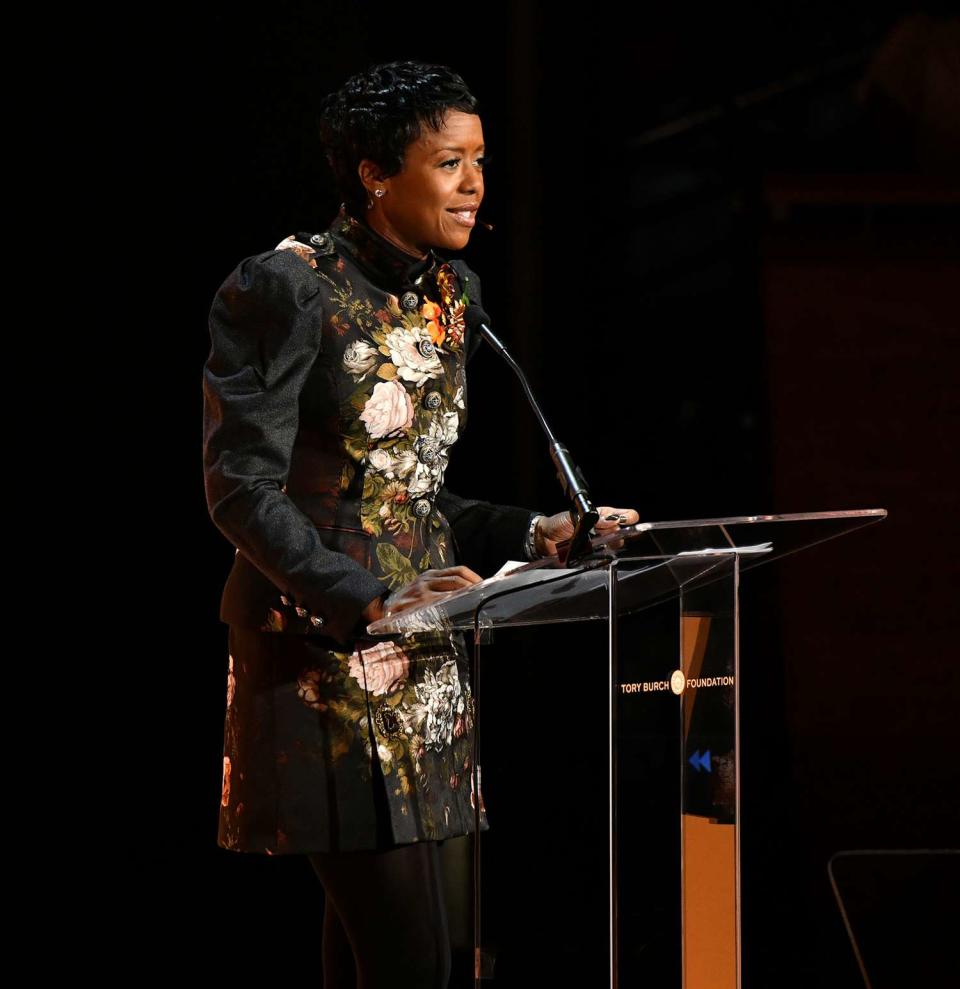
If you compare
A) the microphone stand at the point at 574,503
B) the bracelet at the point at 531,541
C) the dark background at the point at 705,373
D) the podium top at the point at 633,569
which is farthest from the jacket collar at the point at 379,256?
the dark background at the point at 705,373

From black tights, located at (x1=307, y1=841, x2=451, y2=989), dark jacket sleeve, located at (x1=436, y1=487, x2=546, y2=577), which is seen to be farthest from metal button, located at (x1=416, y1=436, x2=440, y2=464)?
black tights, located at (x1=307, y1=841, x2=451, y2=989)

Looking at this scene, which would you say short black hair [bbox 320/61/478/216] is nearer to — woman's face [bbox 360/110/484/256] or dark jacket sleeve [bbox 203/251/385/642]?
woman's face [bbox 360/110/484/256]

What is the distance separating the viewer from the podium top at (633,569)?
1.25m

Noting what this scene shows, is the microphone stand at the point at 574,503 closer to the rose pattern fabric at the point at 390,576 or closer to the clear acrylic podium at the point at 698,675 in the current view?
the clear acrylic podium at the point at 698,675

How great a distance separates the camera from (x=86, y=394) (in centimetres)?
246

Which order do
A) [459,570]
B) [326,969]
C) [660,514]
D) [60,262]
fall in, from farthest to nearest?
[660,514] → [60,262] → [326,969] → [459,570]

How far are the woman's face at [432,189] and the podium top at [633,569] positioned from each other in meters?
0.46

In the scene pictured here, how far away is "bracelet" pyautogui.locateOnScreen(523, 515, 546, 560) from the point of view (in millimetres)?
1701

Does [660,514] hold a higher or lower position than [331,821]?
higher

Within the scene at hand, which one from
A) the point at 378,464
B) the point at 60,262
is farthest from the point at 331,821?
the point at 60,262

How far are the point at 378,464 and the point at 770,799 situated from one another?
166cm

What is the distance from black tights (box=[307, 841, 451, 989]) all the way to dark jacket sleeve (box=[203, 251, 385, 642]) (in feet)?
0.81

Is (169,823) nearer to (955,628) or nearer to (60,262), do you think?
(60,262)

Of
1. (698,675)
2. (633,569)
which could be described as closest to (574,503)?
(633,569)
